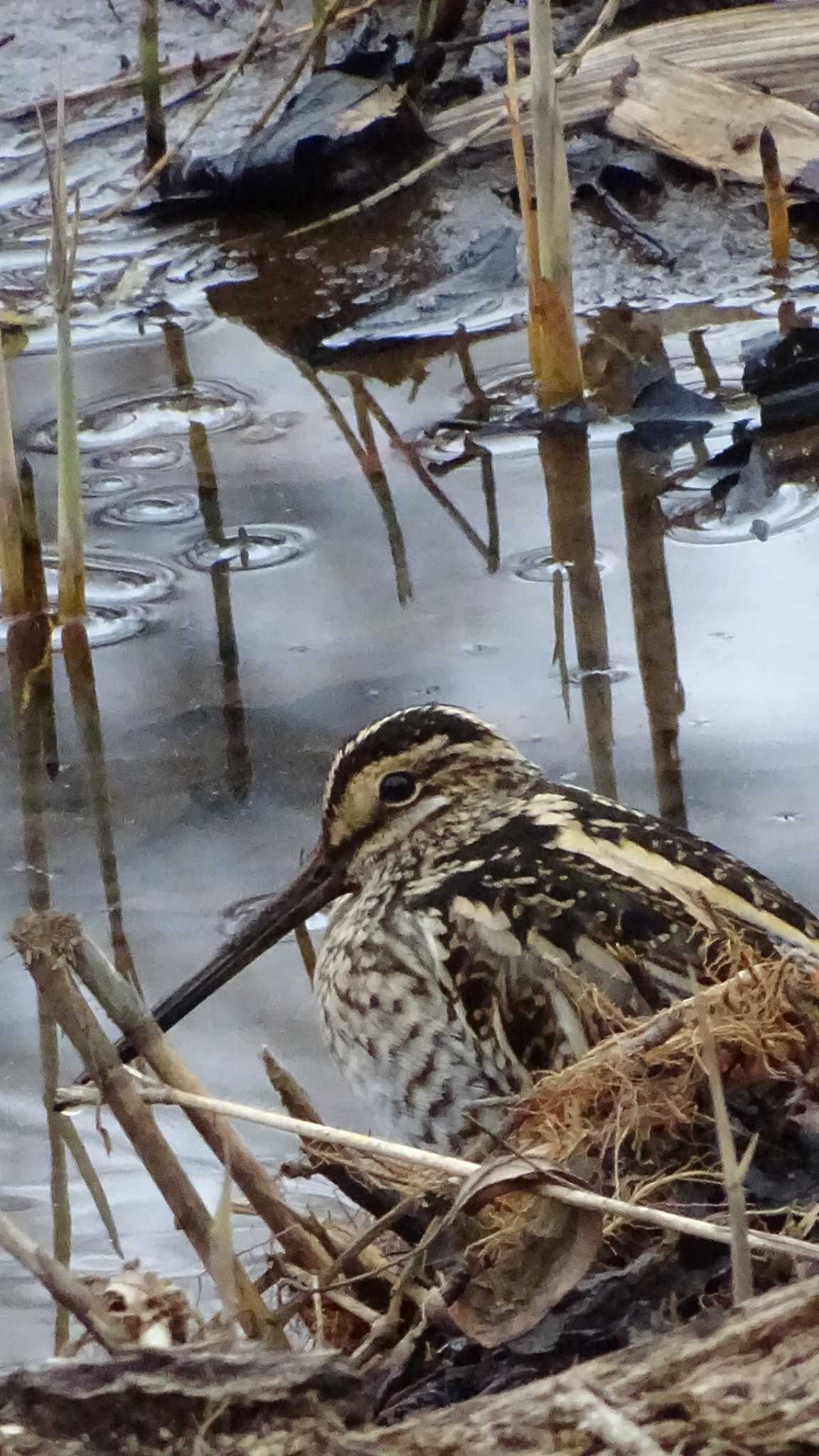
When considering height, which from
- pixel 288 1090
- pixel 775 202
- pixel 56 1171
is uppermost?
pixel 775 202

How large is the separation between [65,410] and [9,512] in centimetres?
23

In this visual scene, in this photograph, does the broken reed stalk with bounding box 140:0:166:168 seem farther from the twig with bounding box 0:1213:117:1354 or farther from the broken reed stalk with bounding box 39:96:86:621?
the twig with bounding box 0:1213:117:1354

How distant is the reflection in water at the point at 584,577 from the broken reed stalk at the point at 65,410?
2.67 feet

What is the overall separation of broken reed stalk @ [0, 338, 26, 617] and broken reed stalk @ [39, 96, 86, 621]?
0.07 metres

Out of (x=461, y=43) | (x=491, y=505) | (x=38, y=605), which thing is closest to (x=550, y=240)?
(x=491, y=505)

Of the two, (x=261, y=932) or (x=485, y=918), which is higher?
(x=485, y=918)

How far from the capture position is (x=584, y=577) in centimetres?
384

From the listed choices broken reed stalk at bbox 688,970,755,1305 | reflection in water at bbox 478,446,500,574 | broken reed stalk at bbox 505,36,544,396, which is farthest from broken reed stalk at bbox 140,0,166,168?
broken reed stalk at bbox 688,970,755,1305

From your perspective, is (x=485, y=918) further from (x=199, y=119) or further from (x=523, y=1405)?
(x=199, y=119)

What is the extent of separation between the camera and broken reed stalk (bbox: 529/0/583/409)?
3852 millimetres

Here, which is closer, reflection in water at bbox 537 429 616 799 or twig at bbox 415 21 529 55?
reflection in water at bbox 537 429 616 799

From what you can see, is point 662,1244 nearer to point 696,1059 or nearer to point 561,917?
point 696,1059

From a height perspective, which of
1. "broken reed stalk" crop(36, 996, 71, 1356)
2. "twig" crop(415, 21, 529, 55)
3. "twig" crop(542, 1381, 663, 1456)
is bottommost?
"broken reed stalk" crop(36, 996, 71, 1356)

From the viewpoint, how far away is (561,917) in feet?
7.78
